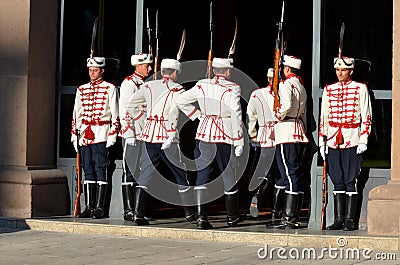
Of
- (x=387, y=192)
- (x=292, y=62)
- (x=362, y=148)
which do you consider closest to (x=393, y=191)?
(x=387, y=192)

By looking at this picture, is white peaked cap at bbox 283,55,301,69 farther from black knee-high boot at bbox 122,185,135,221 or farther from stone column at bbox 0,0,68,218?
stone column at bbox 0,0,68,218

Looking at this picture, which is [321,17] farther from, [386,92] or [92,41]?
[92,41]

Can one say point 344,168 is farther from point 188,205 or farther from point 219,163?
point 188,205

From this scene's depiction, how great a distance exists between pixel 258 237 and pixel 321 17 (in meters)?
2.96

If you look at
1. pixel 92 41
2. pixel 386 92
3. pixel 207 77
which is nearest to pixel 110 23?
pixel 92 41

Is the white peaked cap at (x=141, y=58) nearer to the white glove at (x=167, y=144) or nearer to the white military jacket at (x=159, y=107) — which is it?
the white military jacket at (x=159, y=107)

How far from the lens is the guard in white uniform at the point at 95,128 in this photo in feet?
49.8

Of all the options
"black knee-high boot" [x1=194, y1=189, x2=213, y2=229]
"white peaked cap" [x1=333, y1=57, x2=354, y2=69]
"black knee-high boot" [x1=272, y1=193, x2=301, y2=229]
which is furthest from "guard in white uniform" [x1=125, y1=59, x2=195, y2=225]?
"white peaked cap" [x1=333, y1=57, x2=354, y2=69]

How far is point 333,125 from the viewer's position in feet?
46.4

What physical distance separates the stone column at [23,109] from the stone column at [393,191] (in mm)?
4416

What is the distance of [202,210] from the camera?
14211 millimetres

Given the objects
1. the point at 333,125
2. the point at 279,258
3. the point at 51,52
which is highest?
the point at 51,52

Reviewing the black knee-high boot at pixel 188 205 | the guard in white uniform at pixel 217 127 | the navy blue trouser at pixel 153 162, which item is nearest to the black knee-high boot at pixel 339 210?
the guard in white uniform at pixel 217 127

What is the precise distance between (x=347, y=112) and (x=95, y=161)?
3.46m
